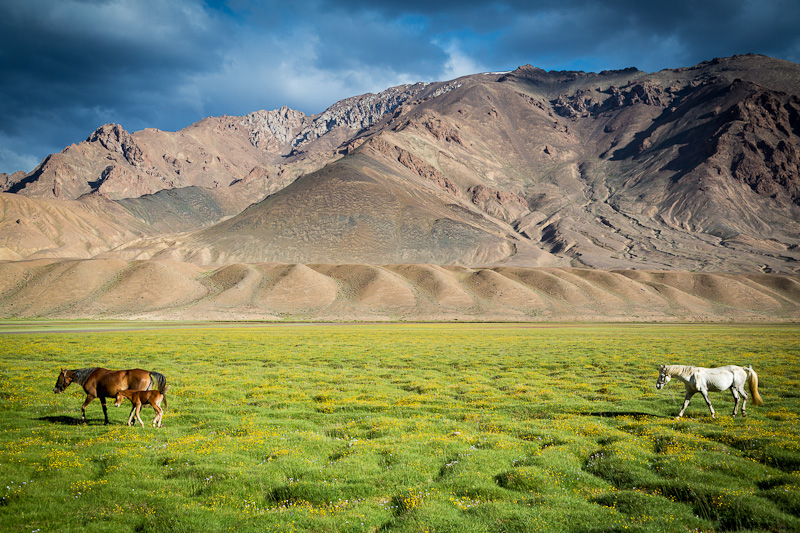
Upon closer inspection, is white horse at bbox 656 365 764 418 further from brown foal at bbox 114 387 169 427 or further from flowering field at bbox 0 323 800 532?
brown foal at bbox 114 387 169 427

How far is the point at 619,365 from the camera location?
3659 centimetres

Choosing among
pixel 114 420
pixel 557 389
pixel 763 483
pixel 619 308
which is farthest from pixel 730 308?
pixel 114 420

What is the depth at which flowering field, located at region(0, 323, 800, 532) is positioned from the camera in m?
10.0

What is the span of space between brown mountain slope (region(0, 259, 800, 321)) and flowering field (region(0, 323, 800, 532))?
9602 centimetres

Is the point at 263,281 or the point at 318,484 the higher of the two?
the point at 263,281

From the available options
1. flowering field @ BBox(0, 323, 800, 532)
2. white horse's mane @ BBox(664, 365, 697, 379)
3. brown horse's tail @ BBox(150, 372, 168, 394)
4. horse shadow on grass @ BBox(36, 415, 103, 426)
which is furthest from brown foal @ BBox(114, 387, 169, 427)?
white horse's mane @ BBox(664, 365, 697, 379)

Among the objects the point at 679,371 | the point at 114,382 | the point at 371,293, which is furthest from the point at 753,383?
the point at 371,293

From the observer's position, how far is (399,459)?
44.2 feet

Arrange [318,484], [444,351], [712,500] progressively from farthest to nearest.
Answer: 1. [444,351]
2. [318,484]
3. [712,500]

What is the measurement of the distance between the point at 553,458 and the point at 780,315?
162 metres

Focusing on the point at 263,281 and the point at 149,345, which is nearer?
the point at 149,345

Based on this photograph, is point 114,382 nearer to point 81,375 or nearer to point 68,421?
point 81,375

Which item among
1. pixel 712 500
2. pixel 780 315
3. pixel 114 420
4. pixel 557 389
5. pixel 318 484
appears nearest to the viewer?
pixel 712 500

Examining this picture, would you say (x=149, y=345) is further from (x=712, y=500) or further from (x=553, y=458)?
(x=712, y=500)
